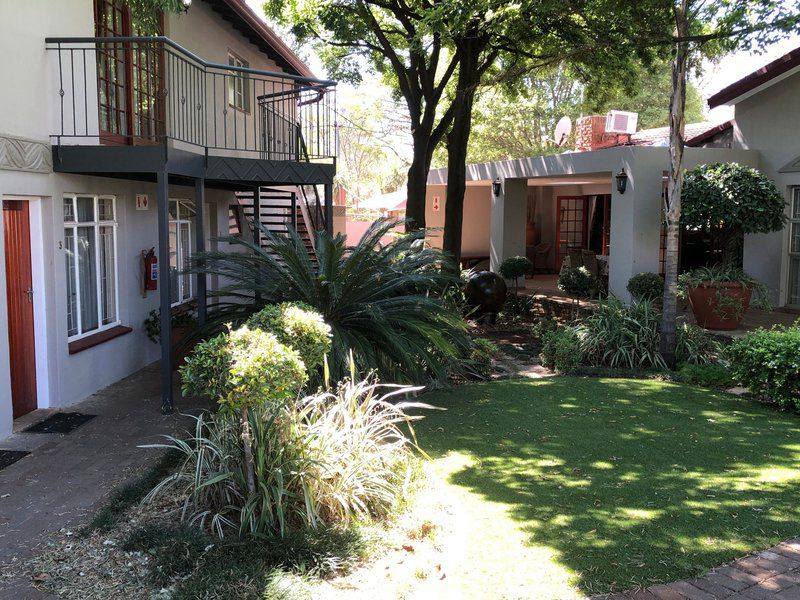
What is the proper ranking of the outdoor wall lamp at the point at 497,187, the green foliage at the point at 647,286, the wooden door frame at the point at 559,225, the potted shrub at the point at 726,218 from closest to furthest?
the potted shrub at the point at 726,218 < the green foliage at the point at 647,286 < the outdoor wall lamp at the point at 497,187 < the wooden door frame at the point at 559,225

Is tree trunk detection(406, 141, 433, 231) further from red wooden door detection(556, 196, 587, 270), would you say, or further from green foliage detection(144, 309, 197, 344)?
red wooden door detection(556, 196, 587, 270)

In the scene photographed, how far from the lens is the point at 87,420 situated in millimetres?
7223

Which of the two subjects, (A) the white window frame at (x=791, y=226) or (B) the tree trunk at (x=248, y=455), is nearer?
(B) the tree trunk at (x=248, y=455)

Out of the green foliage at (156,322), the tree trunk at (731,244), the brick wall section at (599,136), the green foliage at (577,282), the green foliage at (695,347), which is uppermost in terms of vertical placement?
the brick wall section at (599,136)

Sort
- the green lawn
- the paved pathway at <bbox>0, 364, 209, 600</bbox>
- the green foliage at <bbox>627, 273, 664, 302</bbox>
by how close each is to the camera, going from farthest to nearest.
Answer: the green foliage at <bbox>627, 273, 664, 302</bbox>
the paved pathway at <bbox>0, 364, 209, 600</bbox>
the green lawn

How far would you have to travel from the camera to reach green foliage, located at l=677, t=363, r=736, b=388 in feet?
28.7

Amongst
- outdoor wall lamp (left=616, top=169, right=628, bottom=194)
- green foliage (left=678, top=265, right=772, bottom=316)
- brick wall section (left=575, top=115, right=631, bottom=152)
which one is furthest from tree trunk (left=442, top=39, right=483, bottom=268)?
green foliage (left=678, top=265, right=772, bottom=316)

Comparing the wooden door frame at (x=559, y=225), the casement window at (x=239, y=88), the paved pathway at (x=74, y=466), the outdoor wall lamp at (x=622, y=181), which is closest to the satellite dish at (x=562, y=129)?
the wooden door frame at (x=559, y=225)

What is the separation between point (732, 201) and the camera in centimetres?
1151

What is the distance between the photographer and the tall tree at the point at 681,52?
9.14 meters

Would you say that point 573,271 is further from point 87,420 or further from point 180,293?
point 87,420

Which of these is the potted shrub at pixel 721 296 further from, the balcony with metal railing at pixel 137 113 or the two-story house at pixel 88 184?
the balcony with metal railing at pixel 137 113

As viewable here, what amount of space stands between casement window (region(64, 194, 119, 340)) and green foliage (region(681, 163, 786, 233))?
8465 mm

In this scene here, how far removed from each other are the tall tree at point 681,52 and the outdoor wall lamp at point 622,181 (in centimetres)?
285
